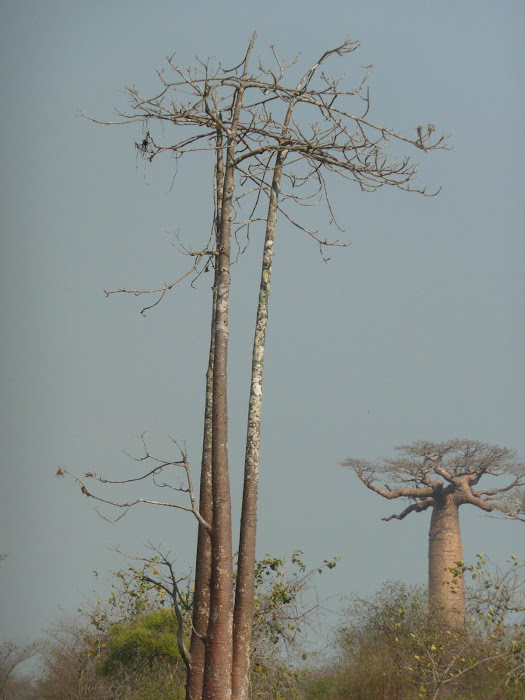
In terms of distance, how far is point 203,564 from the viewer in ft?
20.6

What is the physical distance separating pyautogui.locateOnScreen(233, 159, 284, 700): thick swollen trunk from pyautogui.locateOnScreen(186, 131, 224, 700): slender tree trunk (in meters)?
0.27

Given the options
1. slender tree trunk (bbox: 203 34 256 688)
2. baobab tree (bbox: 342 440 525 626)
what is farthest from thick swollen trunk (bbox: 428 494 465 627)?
slender tree trunk (bbox: 203 34 256 688)

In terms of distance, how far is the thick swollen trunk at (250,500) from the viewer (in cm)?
584

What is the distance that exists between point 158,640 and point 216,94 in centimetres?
760

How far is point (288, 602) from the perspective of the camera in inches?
385

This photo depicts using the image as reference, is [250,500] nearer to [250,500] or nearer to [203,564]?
[250,500]

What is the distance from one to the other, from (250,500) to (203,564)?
0.63m

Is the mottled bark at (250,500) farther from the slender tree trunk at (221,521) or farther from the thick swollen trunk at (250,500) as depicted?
the slender tree trunk at (221,521)

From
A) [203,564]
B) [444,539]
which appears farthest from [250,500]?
[444,539]

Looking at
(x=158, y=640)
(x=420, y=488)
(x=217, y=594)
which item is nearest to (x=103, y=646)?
→ (x=158, y=640)

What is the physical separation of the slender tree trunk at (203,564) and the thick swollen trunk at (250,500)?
27 centimetres

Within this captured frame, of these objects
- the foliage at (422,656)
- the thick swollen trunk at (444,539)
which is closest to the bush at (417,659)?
the foliage at (422,656)

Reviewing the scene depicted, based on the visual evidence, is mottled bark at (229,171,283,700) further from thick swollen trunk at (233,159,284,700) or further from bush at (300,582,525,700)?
bush at (300,582,525,700)

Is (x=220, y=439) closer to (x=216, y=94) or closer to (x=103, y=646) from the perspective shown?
(x=216, y=94)
